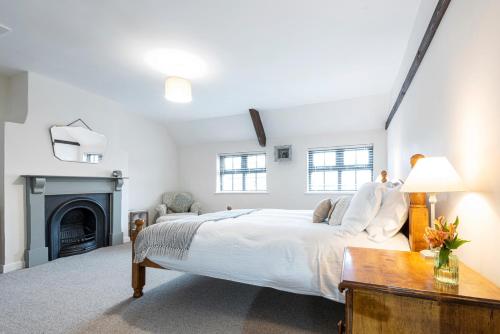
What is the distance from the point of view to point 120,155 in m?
4.40

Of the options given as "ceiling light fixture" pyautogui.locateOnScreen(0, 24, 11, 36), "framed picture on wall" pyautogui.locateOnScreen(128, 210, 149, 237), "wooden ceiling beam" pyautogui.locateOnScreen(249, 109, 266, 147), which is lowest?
"framed picture on wall" pyautogui.locateOnScreen(128, 210, 149, 237)

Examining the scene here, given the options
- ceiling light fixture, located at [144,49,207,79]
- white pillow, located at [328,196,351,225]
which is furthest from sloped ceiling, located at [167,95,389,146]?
white pillow, located at [328,196,351,225]

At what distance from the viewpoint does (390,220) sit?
1.80 m

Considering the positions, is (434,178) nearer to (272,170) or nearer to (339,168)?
(339,168)

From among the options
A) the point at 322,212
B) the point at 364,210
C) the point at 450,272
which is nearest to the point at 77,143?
the point at 322,212

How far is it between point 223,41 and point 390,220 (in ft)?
7.15

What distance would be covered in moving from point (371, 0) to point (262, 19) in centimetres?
86

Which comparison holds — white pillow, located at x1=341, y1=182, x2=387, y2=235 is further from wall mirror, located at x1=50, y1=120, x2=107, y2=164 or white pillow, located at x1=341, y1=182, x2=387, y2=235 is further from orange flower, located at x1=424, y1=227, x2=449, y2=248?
wall mirror, located at x1=50, y1=120, x2=107, y2=164

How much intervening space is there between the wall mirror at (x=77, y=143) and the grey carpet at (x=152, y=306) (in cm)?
159

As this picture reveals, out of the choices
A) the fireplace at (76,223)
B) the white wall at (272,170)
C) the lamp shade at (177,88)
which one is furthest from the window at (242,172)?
the lamp shade at (177,88)

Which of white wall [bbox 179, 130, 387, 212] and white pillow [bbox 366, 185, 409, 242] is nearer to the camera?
white pillow [bbox 366, 185, 409, 242]

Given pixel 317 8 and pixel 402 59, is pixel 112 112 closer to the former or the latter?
pixel 317 8

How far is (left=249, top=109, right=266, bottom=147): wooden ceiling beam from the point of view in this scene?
4.73 meters

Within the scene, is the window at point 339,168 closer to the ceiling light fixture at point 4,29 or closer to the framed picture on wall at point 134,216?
the framed picture on wall at point 134,216
